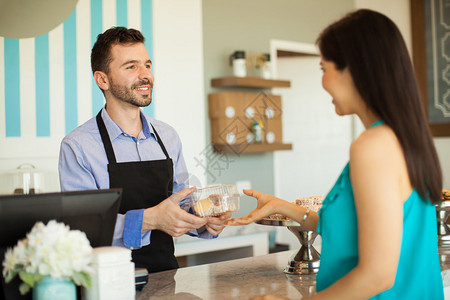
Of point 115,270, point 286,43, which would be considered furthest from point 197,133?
point 115,270

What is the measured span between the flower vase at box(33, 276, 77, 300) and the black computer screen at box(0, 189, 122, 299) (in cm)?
14

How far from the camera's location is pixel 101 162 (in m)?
2.28

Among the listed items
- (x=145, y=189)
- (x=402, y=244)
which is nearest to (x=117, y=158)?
(x=145, y=189)

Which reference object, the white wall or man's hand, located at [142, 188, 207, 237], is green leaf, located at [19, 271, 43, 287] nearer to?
man's hand, located at [142, 188, 207, 237]

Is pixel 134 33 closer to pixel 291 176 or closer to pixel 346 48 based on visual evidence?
pixel 346 48

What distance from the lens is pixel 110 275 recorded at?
141 centimetres

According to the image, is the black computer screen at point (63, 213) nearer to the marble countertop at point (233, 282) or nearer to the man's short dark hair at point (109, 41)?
the marble countertop at point (233, 282)

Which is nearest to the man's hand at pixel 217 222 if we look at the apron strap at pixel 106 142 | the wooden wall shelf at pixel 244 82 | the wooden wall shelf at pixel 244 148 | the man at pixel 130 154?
the man at pixel 130 154

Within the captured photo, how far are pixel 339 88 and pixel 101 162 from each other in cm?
129

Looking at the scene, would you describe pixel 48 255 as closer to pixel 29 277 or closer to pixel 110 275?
pixel 29 277

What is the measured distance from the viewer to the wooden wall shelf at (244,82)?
14.7ft

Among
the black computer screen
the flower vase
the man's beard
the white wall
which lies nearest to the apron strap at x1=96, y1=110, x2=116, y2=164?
the man's beard

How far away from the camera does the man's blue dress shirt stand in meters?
2.12

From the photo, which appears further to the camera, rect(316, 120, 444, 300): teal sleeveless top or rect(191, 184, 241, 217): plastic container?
rect(191, 184, 241, 217): plastic container
